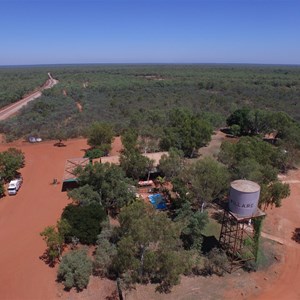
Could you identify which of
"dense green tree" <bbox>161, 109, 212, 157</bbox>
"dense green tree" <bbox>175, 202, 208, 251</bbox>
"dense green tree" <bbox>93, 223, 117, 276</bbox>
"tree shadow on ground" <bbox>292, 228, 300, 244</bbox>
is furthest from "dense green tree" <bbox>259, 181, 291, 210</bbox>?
"dense green tree" <bbox>161, 109, 212, 157</bbox>

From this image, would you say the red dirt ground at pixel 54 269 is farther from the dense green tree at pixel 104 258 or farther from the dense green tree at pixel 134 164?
the dense green tree at pixel 134 164

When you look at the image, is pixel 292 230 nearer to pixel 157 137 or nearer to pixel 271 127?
A: pixel 157 137

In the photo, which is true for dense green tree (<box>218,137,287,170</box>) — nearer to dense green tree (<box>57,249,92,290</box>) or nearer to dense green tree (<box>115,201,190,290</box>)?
dense green tree (<box>115,201,190,290</box>)

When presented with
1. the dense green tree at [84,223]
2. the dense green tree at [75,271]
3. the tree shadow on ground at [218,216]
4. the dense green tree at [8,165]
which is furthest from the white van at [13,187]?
the tree shadow on ground at [218,216]

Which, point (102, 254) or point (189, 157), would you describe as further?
point (189, 157)

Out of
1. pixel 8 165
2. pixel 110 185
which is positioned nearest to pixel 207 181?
pixel 110 185

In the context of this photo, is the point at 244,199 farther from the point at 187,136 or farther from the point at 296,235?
the point at 187,136

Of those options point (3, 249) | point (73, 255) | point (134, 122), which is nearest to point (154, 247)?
point (73, 255)

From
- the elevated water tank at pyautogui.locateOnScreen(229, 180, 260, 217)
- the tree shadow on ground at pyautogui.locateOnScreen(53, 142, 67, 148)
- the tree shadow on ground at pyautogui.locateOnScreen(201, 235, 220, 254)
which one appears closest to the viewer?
the elevated water tank at pyautogui.locateOnScreen(229, 180, 260, 217)
